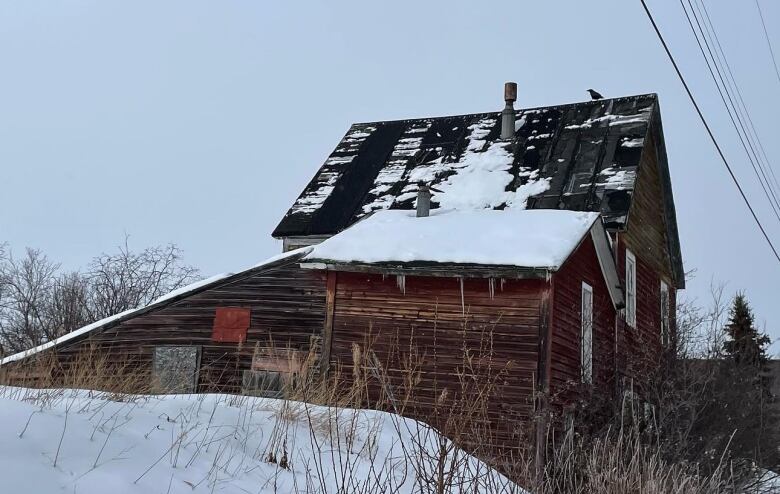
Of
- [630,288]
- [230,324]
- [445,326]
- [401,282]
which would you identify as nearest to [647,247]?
[630,288]

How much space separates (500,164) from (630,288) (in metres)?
4.17

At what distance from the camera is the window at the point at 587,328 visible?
45.2 feet

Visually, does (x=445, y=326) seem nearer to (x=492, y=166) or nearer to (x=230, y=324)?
(x=230, y=324)

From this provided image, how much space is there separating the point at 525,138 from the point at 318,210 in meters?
5.43

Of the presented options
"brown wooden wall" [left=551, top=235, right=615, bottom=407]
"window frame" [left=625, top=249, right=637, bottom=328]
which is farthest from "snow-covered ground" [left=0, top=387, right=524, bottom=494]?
"window frame" [left=625, top=249, right=637, bottom=328]

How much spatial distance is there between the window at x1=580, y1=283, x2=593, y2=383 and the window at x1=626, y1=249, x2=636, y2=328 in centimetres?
336

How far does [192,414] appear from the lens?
19.7ft

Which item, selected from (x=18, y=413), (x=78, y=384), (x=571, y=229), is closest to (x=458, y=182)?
(x=571, y=229)

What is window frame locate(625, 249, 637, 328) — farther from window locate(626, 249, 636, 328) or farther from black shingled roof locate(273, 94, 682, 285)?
black shingled roof locate(273, 94, 682, 285)

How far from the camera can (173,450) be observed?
16.0 ft

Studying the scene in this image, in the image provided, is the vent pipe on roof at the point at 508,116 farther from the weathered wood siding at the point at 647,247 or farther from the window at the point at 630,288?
the window at the point at 630,288

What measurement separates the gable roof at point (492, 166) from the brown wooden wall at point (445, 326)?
4538 mm

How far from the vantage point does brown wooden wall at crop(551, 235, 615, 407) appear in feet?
40.6

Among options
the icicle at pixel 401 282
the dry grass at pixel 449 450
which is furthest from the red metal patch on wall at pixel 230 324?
the dry grass at pixel 449 450
